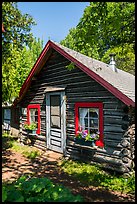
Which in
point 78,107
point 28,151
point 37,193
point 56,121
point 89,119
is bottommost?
point 28,151

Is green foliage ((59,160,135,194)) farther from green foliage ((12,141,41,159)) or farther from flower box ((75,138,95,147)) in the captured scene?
green foliage ((12,141,41,159))

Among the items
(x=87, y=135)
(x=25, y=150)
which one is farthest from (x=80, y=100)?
(x=25, y=150)

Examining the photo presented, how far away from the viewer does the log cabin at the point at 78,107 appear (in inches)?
305

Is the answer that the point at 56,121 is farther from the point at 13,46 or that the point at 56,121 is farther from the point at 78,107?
the point at 13,46

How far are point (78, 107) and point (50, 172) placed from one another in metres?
3.08

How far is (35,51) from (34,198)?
43733 mm

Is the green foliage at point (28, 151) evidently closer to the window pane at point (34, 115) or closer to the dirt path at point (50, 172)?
the dirt path at point (50, 172)

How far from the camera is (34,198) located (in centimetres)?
338

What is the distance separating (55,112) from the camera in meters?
10.9

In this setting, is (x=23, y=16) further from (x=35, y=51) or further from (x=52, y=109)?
(x=35, y=51)

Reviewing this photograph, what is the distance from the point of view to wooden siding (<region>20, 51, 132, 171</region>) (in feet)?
26.1

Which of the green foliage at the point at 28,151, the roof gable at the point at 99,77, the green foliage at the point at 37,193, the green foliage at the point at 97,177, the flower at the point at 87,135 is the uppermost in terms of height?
the roof gable at the point at 99,77

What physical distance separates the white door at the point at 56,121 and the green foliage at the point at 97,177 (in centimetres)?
180

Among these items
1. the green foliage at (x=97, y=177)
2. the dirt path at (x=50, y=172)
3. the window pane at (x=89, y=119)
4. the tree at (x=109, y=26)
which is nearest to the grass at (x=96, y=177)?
the green foliage at (x=97, y=177)
